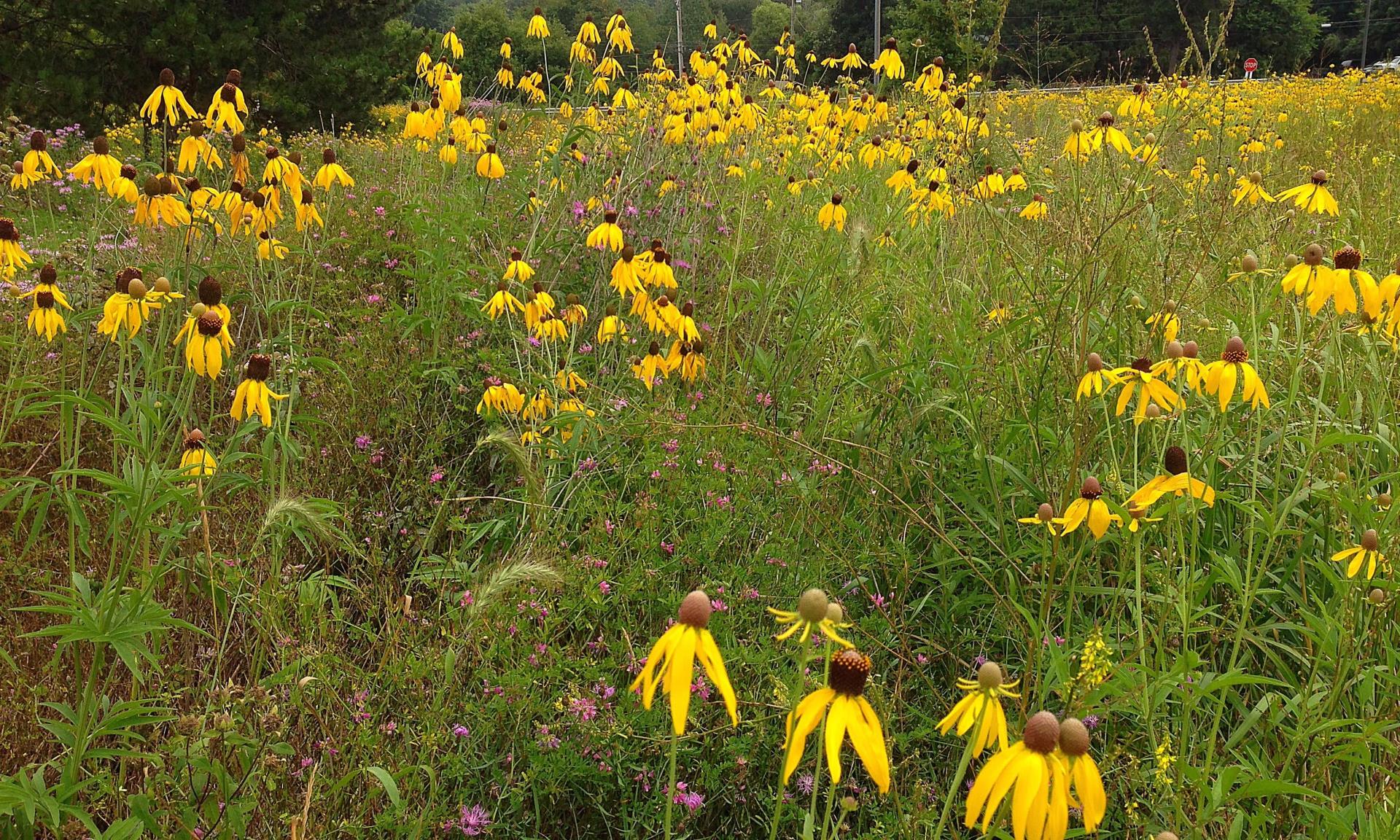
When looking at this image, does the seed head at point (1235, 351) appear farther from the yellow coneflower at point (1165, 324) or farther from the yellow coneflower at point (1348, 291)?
the yellow coneflower at point (1165, 324)

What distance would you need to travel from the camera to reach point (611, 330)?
268cm

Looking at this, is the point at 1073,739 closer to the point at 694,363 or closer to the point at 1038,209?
the point at 694,363

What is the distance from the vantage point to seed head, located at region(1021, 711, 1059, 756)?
2.68 feet

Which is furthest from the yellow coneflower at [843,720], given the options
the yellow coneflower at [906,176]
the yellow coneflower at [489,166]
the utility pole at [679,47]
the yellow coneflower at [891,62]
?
the utility pole at [679,47]

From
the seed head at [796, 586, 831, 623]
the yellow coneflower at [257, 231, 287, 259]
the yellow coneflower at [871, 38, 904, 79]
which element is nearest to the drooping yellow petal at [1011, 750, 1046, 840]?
the seed head at [796, 586, 831, 623]

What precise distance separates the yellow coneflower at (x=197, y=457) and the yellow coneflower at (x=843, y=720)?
1.20 meters

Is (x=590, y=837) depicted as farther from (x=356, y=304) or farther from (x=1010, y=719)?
(x=356, y=304)

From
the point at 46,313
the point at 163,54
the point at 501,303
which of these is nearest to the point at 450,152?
the point at 501,303

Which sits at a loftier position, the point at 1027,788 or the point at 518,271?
the point at 518,271

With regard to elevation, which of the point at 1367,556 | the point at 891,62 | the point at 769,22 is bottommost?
the point at 1367,556

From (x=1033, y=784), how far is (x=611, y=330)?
2043mm

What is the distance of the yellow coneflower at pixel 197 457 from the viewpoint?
1608mm

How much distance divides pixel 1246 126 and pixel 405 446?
543cm

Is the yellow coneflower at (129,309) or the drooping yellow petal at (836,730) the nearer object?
the drooping yellow petal at (836,730)
